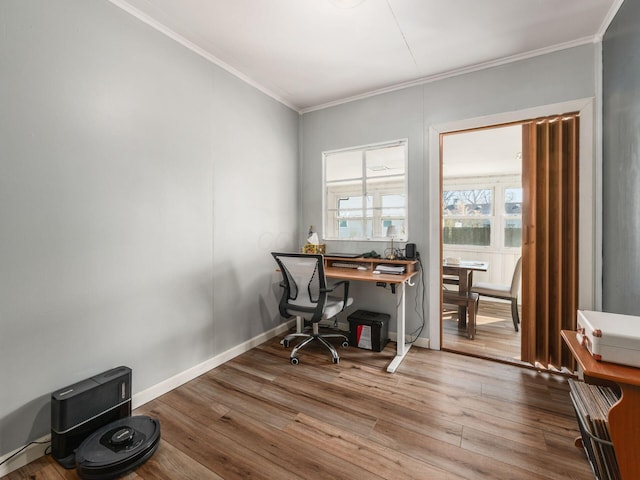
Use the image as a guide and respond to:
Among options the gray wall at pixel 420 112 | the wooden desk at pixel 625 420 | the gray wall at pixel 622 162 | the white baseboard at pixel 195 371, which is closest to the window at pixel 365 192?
the gray wall at pixel 420 112

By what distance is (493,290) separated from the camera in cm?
358

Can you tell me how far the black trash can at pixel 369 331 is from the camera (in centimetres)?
283

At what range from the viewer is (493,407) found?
77.3 inches

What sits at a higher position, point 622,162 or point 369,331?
point 622,162

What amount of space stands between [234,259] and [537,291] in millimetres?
2682

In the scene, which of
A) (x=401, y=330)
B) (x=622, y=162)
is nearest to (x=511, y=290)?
(x=401, y=330)

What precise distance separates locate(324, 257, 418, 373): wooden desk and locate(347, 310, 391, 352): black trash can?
16 centimetres

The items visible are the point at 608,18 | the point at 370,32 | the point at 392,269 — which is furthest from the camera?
the point at 392,269

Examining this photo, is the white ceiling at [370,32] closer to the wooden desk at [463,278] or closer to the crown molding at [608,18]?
the crown molding at [608,18]

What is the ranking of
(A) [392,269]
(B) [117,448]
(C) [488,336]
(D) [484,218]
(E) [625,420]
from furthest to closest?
1. (D) [484,218]
2. (C) [488,336]
3. (A) [392,269]
4. (B) [117,448]
5. (E) [625,420]

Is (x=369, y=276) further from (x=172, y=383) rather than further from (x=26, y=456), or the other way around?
(x=26, y=456)

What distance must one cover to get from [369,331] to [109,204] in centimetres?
238

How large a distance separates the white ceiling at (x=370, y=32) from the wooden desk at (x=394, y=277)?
1.84m

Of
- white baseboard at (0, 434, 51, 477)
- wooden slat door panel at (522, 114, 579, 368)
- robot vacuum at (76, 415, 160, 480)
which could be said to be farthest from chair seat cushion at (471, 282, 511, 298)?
white baseboard at (0, 434, 51, 477)
